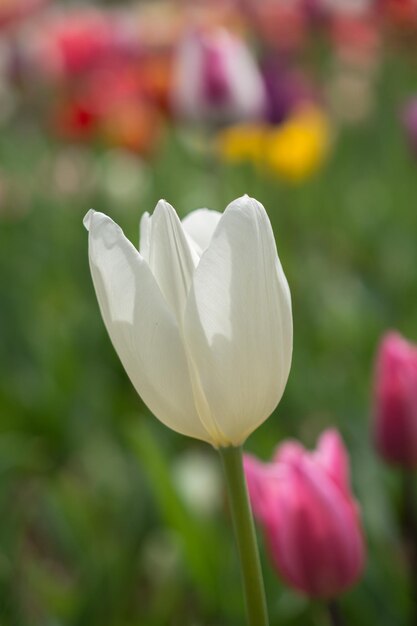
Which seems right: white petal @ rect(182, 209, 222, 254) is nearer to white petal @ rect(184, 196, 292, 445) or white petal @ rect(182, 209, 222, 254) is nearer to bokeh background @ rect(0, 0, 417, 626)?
white petal @ rect(184, 196, 292, 445)

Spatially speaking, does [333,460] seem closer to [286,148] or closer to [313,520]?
[313,520]

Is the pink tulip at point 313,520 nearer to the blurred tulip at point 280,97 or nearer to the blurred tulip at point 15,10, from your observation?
the blurred tulip at point 280,97

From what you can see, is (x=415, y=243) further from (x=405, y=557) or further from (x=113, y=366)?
(x=405, y=557)

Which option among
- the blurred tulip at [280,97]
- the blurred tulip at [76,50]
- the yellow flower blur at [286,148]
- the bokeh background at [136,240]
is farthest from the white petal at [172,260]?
the blurred tulip at [76,50]

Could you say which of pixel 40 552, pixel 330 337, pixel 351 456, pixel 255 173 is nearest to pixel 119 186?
pixel 255 173

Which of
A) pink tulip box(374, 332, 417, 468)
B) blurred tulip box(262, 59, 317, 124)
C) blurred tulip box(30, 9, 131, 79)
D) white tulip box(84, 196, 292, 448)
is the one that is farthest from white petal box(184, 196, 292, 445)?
blurred tulip box(30, 9, 131, 79)
